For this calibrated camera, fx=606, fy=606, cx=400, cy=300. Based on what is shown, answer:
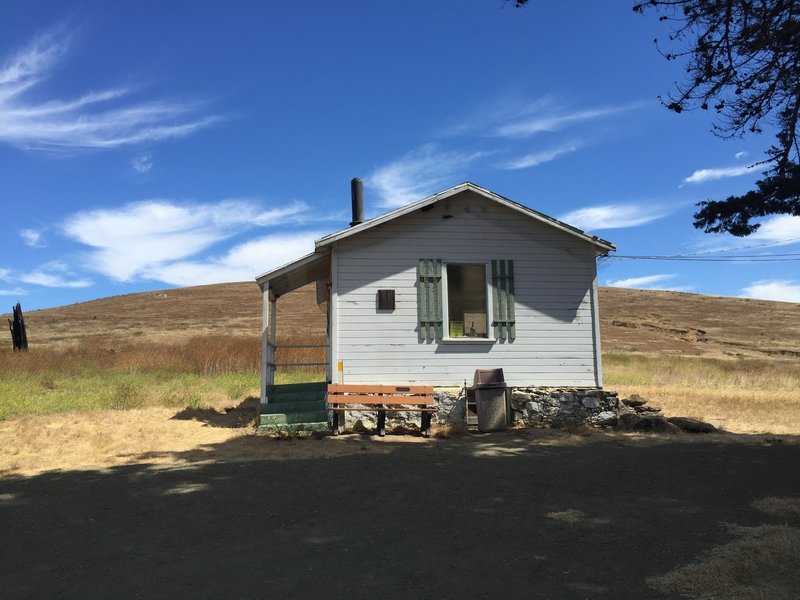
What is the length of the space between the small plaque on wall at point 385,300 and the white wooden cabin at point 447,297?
0.02 meters

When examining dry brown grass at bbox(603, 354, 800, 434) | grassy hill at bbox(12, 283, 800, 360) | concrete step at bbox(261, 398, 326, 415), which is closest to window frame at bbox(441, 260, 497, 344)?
concrete step at bbox(261, 398, 326, 415)

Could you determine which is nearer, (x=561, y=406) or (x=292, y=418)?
(x=292, y=418)

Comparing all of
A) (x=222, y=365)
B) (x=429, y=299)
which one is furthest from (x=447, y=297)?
(x=222, y=365)

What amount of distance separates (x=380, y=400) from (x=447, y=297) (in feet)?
8.50

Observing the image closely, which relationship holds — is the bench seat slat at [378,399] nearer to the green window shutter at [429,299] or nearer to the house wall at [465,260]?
the house wall at [465,260]

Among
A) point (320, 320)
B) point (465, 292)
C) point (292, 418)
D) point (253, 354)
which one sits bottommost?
point (292, 418)

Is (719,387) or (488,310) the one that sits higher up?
(488,310)

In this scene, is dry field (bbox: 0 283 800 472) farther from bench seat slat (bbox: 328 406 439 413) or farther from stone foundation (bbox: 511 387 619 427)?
stone foundation (bbox: 511 387 619 427)

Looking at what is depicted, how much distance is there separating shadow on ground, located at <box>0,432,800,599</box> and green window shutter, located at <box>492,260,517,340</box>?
3346mm

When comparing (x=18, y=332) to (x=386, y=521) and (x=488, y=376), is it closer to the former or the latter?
(x=488, y=376)

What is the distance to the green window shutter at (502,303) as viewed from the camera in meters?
12.1

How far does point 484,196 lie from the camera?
12.2m

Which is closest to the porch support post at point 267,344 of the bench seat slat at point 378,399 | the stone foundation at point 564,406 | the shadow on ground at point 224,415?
the shadow on ground at point 224,415

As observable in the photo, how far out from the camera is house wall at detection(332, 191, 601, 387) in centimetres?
1180
